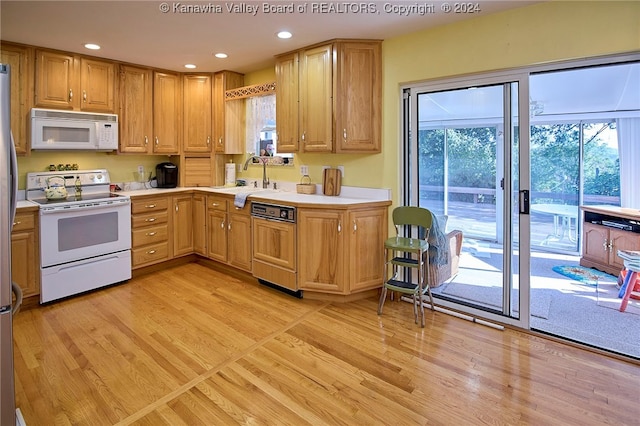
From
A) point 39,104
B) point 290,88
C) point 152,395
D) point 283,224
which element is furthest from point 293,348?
point 39,104

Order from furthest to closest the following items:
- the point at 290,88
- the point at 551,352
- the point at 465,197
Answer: the point at 290,88
the point at 465,197
the point at 551,352

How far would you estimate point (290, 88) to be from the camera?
12.4 feet

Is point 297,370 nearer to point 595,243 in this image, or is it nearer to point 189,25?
point 189,25

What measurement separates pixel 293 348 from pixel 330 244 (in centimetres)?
104

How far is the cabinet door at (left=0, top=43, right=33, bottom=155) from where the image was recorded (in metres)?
3.35

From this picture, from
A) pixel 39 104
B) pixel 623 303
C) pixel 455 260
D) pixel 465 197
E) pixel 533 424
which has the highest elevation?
pixel 39 104

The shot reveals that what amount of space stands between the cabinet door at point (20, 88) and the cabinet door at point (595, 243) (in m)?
6.31

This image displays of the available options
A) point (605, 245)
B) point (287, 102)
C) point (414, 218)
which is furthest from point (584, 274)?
point (287, 102)

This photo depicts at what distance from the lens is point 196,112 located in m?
4.66

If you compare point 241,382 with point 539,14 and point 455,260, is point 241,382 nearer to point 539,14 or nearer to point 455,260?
point 455,260

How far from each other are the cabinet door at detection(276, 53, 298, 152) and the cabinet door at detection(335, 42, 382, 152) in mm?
551

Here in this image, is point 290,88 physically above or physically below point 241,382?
above

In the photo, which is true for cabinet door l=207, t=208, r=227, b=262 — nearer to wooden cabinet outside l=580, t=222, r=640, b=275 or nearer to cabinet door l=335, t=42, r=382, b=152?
cabinet door l=335, t=42, r=382, b=152

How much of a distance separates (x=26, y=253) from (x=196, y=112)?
2.43 meters
